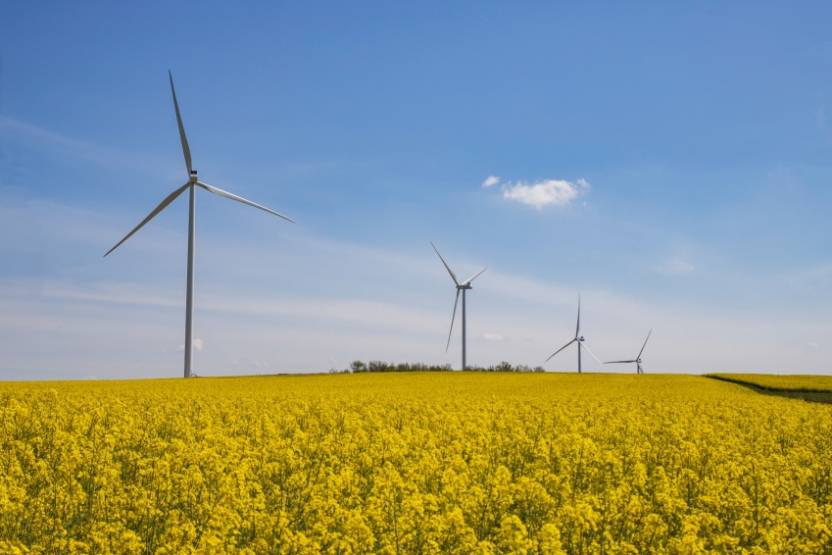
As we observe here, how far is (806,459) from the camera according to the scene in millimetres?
15773

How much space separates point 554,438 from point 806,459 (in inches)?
214

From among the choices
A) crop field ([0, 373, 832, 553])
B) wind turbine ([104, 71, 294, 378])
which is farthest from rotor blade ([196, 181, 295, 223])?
crop field ([0, 373, 832, 553])

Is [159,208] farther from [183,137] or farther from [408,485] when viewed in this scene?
[408,485]

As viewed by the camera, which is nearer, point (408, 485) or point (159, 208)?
point (408, 485)

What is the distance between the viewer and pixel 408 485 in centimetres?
1005

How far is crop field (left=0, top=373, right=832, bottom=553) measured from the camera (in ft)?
26.7

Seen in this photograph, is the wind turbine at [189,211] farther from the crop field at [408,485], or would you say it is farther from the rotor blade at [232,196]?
the crop field at [408,485]

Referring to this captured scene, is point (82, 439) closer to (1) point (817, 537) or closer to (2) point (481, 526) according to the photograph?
(2) point (481, 526)

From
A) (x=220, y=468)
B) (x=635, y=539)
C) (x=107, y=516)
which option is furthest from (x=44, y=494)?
Answer: (x=635, y=539)

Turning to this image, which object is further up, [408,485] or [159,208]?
[159,208]

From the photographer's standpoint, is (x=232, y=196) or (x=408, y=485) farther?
(x=232, y=196)

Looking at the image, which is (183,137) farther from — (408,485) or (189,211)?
(408,485)

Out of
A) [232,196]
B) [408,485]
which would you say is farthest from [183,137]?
[408,485]

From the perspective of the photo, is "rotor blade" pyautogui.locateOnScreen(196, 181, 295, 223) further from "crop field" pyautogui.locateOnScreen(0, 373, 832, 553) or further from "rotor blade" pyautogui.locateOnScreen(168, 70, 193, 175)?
"crop field" pyautogui.locateOnScreen(0, 373, 832, 553)
